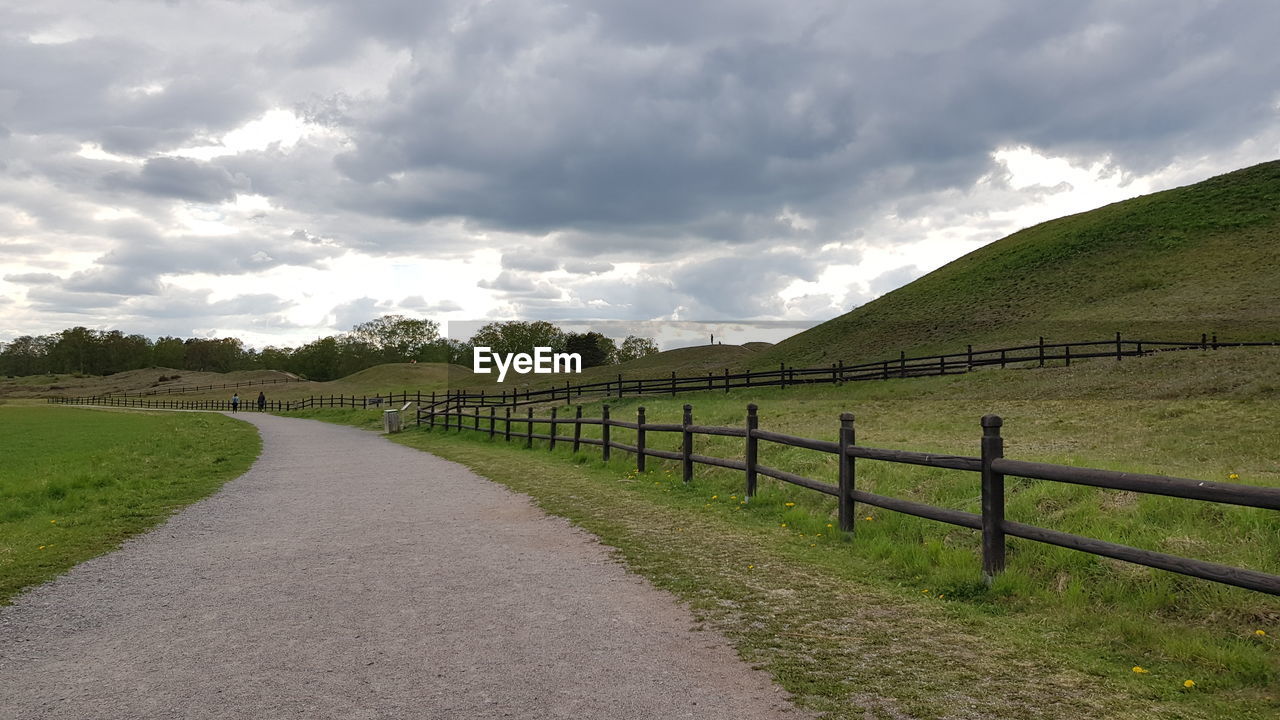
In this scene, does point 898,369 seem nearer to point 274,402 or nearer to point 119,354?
point 274,402

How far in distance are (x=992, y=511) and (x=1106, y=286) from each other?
69732 millimetres

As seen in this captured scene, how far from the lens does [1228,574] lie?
4.79 m

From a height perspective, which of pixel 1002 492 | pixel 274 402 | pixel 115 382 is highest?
pixel 1002 492

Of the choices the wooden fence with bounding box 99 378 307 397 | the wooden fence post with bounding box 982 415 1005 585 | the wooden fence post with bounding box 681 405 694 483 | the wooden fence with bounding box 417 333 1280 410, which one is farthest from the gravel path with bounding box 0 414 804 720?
the wooden fence with bounding box 99 378 307 397

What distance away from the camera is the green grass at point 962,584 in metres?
4.61

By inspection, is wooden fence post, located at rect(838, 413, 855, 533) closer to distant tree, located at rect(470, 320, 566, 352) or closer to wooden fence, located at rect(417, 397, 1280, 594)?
wooden fence, located at rect(417, 397, 1280, 594)

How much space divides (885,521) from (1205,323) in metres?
53.7

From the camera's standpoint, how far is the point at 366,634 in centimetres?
559

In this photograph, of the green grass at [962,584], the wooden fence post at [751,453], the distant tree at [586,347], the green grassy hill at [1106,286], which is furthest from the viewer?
the distant tree at [586,347]

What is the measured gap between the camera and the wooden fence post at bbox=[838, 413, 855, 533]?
355 inches

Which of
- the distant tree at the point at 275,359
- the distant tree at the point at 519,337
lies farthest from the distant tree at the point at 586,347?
the distant tree at the point at 275,359

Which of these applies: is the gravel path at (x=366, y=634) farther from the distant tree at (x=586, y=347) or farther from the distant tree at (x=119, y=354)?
the distant tree at (x=119, y=354)

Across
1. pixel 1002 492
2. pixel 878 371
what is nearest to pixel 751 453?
pixel 1002 492

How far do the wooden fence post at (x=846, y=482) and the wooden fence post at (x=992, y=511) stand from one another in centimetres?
223
